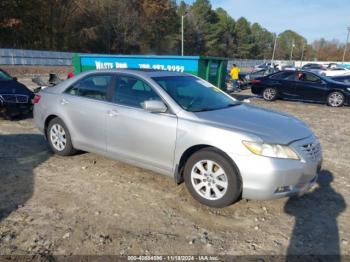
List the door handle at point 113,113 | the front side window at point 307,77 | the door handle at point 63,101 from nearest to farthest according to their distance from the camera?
the door handle at point 113,113
the door handle at point 63,101
the front side window at point 307,77

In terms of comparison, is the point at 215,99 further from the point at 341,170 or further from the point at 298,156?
the point at 341,170

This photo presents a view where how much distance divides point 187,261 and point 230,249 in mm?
470

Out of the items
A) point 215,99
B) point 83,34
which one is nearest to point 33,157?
point 215,99

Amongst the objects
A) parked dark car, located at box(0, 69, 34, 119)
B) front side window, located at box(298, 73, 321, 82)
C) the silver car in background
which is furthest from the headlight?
front side window, located at box(298, 73, 321, 82)

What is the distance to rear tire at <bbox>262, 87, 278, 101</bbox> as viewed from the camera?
1507 cm

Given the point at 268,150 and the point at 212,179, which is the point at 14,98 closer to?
the point at 212,179

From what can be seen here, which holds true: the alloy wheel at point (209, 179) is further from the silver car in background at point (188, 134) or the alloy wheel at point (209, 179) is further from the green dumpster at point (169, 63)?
the green dumpster at point (169, 63)

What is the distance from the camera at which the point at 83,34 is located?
5334 cm

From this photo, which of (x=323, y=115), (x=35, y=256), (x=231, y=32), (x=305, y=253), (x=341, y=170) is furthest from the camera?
(x=231, y=32)

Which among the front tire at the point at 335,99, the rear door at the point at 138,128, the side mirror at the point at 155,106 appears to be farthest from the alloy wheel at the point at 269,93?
the side mirror at the point at 155,106

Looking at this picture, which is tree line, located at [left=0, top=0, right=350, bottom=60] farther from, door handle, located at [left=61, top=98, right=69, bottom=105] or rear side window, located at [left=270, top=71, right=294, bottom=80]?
door handle, located at [left=61, top=98, right=69, bottom=105]

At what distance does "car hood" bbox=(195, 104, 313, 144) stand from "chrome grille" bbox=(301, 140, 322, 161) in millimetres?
123

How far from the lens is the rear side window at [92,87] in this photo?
5.15 m

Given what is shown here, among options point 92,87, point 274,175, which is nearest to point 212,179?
point 274,175
